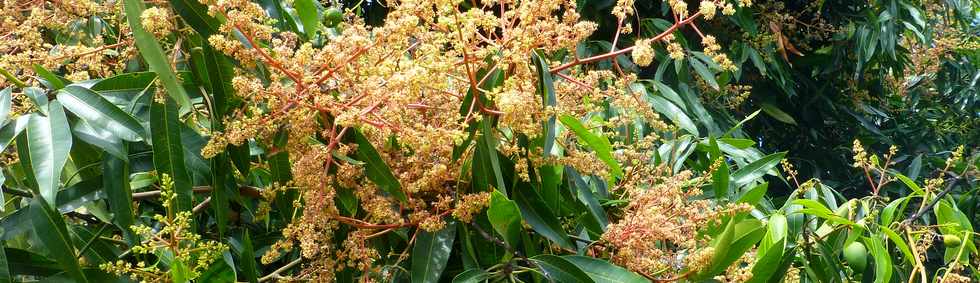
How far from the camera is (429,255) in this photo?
40.8 inches

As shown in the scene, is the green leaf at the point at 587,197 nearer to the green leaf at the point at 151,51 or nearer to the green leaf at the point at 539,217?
the green leaf at the point at 539,217

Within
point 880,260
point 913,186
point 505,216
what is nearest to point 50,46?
point 505,216

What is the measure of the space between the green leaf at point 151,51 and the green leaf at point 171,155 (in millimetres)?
28

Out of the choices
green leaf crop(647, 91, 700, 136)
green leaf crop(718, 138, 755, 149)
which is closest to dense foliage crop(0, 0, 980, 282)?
green leaf crop(718, 138, 755, 149)

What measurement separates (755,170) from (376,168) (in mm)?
990

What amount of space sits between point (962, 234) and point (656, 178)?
0.65m

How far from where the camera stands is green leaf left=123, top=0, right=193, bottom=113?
100cm

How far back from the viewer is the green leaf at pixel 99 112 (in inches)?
38.8

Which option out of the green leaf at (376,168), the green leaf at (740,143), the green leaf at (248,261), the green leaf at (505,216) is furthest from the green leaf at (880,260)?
the green leaf at (248,261)

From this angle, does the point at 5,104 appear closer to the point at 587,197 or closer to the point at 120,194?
the point at 120,194

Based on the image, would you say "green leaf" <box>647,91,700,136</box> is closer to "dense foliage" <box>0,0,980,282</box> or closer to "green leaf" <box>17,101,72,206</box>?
"dense foliage" <box>0,0,980,282</box>

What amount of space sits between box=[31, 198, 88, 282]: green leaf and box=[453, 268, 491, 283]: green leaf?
14.7 inches

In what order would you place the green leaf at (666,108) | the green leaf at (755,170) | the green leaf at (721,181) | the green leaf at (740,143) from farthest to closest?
1. the green leaf at (666,108)
2. the green leaf at (740,143)
3. the green leaf at (755,170)
4. the green leaf at (721,181)

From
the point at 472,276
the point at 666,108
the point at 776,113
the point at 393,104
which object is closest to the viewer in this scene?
the point at 393,104
